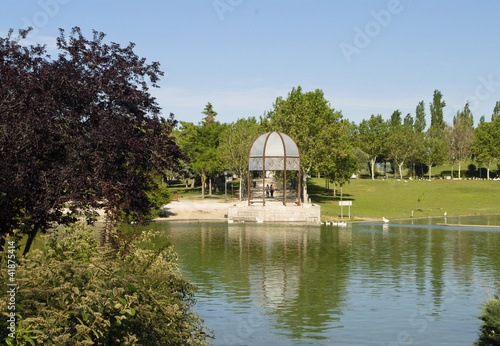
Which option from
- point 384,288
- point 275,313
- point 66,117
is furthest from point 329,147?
point 66,117

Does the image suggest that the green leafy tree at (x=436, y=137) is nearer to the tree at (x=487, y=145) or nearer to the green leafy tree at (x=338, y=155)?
the tree at (x=487, y=145)

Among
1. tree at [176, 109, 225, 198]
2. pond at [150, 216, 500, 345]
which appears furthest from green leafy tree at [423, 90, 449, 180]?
pond at [150, 216, 500, 345]

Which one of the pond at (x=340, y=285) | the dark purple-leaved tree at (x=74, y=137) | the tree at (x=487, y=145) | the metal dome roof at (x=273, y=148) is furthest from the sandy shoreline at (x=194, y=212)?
the tree at (x=487, y=145)

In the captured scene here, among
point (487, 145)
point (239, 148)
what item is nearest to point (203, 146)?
point (239, 148)

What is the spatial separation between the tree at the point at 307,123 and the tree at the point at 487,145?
207 feet

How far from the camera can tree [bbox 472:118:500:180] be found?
12585 centimetres

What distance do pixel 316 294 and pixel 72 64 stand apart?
1249 cm

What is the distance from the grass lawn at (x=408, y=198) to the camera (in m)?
65.8

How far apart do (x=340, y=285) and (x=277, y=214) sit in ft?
100.0

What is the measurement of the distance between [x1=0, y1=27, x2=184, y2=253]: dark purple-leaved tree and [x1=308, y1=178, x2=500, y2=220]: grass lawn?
43359mm

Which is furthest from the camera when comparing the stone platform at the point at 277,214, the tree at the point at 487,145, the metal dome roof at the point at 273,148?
the tree at the point at 487,145

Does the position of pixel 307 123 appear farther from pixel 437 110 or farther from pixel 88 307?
pixel 437 110

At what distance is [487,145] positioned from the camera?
129000 mm
